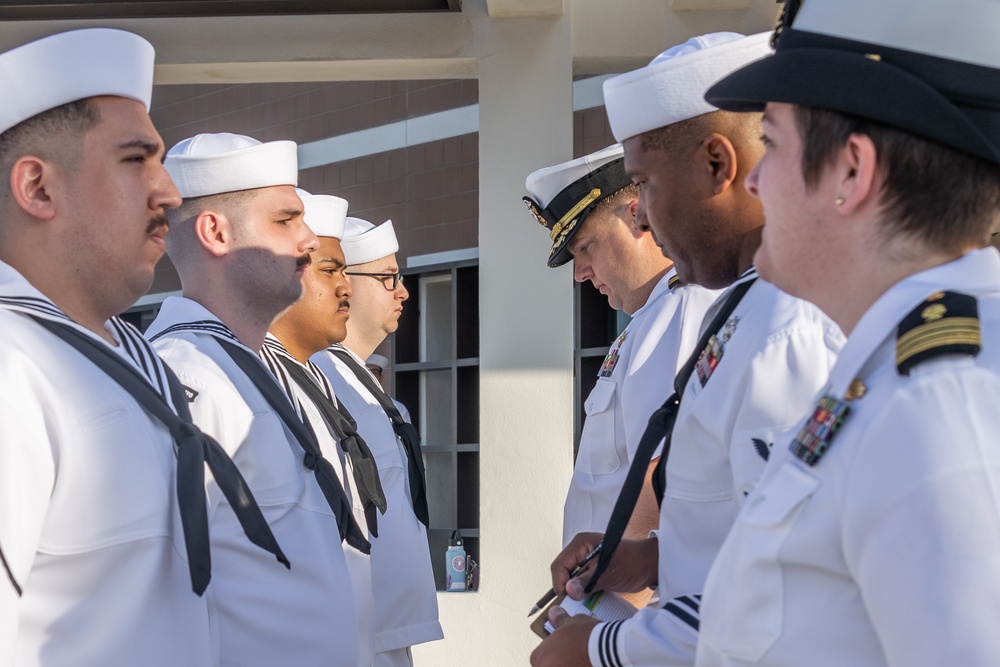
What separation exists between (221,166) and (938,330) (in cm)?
261

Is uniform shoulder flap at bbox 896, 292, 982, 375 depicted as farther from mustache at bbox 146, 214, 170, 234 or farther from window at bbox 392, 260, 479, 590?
window at bbox 392, 260, 479, 590

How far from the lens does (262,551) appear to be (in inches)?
102

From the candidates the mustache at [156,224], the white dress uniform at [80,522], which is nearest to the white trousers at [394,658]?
the white dress uniform at [80,522]

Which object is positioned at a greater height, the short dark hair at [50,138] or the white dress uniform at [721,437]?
the short dark hair at [50,138]

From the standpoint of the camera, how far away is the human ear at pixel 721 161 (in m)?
2.09

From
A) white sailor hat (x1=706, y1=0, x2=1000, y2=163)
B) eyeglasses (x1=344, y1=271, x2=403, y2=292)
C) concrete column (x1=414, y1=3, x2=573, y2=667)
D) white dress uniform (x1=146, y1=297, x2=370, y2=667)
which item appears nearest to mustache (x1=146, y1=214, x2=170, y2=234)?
white dress uniform (x1=146, y1=297, x2=370, y2=667)

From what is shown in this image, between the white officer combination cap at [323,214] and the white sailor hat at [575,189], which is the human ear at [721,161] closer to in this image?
the white sailor hat at [575,189]

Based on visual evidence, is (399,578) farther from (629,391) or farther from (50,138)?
(50,138)

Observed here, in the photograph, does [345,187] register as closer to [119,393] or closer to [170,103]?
[170,103]

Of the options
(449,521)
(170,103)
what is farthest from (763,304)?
(170,103)

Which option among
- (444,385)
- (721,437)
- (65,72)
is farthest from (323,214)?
(444,385)

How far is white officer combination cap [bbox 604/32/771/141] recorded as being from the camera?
2.22 metres

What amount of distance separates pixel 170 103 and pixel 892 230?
402 inches

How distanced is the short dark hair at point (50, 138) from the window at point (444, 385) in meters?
6.35
